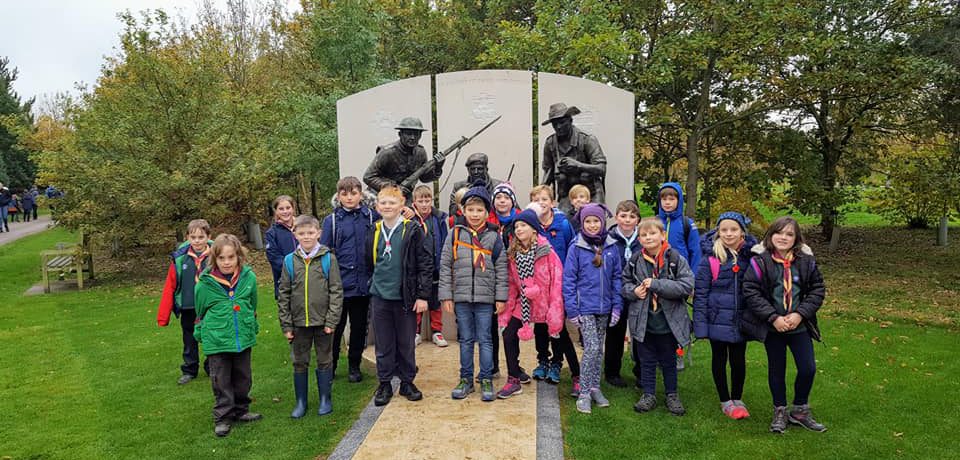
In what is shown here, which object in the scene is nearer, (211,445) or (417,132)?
(211,445)

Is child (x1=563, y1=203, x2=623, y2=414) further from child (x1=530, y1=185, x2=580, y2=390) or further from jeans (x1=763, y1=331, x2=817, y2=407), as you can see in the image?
jeans (x1=763, y1=331, x2=817, y2=407)

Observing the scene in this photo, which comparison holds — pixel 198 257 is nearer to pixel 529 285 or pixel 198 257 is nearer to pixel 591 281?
pixel 529 285

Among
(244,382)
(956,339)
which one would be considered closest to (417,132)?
(244,382)

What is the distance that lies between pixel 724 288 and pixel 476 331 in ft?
6.12

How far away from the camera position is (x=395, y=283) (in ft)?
15.6

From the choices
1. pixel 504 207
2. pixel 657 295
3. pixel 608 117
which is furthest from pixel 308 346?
pixel 608 117

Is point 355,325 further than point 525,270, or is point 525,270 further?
point 355,325

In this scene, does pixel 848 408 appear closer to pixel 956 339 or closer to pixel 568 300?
pixel 568 300

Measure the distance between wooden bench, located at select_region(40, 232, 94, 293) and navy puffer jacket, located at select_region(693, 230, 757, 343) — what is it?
12549 millimetres

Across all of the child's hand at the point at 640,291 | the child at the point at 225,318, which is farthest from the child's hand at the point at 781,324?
the child at the point at 225,318

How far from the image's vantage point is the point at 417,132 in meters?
6.49

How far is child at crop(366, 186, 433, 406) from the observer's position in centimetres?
473

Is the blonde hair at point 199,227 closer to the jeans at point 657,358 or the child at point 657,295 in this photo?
the child at point 657,295

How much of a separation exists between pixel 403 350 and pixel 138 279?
36.4 feet
